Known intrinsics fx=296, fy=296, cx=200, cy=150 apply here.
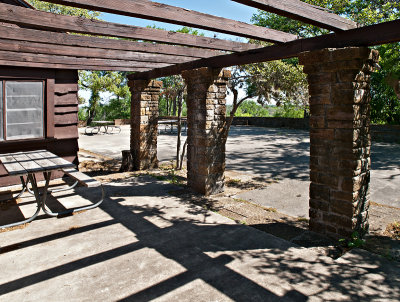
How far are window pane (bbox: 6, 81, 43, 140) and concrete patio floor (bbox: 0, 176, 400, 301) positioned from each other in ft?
10.5

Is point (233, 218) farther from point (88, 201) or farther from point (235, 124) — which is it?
point (235, 124)

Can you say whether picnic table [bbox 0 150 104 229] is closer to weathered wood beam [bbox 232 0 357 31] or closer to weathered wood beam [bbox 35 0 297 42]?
weathered wood beam [bbox 35 0 297 42]

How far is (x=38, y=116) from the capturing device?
7.11 metres

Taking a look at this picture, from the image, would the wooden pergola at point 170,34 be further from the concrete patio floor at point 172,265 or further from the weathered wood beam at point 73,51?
the concrete patio floor at point 172,265

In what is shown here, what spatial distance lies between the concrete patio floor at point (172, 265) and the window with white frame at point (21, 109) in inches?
125

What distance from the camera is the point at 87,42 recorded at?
4.82 m

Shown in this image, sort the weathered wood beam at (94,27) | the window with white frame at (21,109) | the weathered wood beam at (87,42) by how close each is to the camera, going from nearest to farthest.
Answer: the weathered wood beam at (94,27), the weathered wood beam at (87,42), the window with white frame at (21,109)

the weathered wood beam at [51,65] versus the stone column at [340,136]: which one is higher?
the weathered wood beam at [51,65]

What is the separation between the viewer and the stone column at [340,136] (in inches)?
150

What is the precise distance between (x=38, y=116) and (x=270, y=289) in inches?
259

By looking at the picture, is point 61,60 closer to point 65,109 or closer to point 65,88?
point 65,88

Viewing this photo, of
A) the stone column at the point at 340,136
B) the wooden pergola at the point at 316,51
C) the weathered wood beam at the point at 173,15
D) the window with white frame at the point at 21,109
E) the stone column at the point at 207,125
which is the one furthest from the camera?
the window with white frame at the point at 21,109

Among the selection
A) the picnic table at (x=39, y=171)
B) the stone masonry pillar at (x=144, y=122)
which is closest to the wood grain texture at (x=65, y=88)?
the stone masonry pillar at (x=144, y=122)

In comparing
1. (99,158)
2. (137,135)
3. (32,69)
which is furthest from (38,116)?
(99,158)
